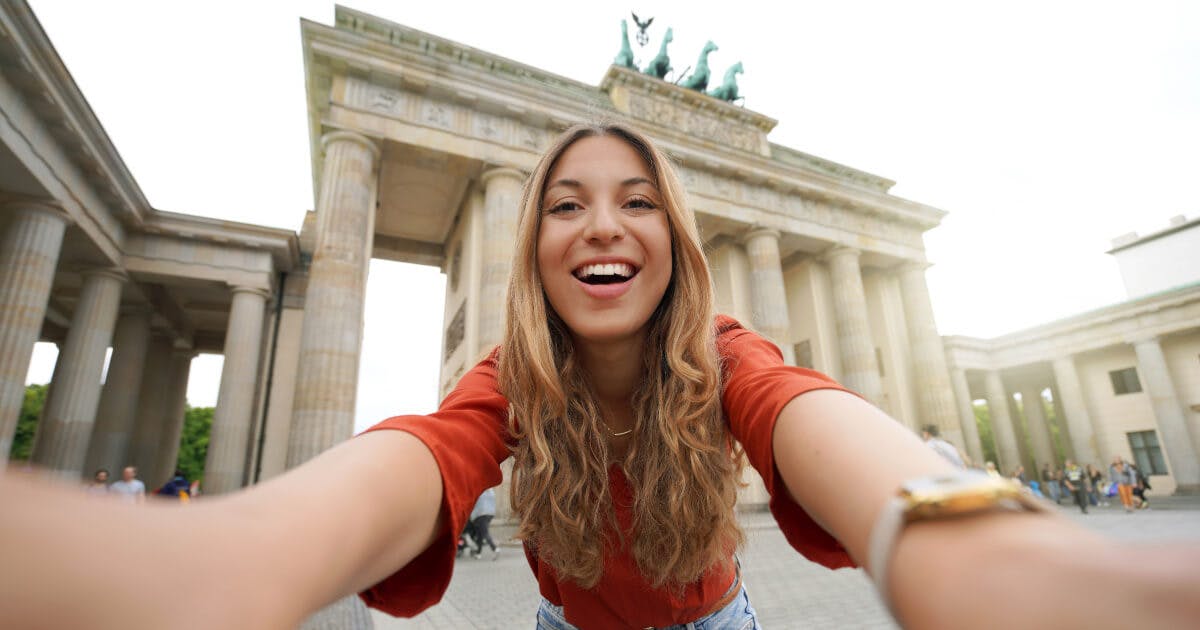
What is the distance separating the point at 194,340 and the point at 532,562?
25.7 meters

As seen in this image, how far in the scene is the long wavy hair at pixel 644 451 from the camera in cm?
144

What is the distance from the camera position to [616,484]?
1.65 meters

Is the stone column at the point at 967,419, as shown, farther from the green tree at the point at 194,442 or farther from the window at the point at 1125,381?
the green tree at the point at 194,442

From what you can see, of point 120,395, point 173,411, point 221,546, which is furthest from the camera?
point 173,411

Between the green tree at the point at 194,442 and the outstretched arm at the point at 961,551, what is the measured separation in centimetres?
4325

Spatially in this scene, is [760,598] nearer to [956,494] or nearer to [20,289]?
[956,494]

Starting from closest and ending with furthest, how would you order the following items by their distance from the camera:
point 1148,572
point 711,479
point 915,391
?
point 1148,572 → point 711,479 → point 915,391

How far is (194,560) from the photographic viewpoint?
0.56 meters

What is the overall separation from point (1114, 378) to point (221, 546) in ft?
112

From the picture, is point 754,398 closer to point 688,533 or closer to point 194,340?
point 688,533

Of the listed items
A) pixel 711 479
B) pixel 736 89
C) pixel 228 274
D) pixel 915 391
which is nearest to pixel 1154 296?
pixel 915 391

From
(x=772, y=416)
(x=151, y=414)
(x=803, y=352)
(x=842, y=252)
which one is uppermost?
(x=842, y=252)

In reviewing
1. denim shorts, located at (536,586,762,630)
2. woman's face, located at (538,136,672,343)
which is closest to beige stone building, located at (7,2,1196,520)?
woman's face, located at (538,136,672,343)

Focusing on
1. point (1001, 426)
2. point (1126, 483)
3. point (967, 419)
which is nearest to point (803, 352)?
point (967, 419)
